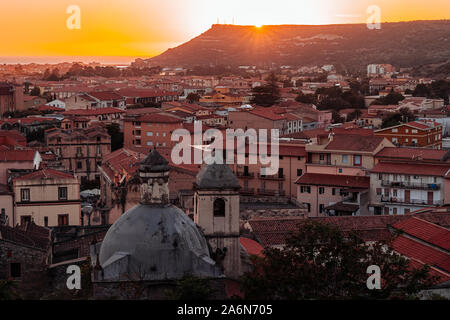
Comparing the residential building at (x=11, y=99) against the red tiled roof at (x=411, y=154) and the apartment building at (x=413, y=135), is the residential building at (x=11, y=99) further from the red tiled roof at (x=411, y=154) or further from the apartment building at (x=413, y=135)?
the red tiled roof at (x=411, y=154)

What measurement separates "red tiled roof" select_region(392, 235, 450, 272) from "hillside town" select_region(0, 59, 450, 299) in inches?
2.1

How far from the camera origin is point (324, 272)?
14250mm

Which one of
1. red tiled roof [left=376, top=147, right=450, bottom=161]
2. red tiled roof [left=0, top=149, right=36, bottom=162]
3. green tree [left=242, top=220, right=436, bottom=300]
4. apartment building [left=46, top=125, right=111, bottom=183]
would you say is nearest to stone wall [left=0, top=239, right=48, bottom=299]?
green tree [left=242, top=220, right=436, bottom=300]

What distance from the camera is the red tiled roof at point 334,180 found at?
124 ft

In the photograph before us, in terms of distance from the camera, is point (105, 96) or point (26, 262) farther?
point (105, 96)

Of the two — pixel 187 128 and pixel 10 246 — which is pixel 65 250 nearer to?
pixel 10 246

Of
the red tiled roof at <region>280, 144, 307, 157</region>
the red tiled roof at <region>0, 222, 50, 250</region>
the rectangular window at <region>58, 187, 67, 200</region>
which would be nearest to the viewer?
the red tiled roof at <region>0, 222, 50, 250</region>

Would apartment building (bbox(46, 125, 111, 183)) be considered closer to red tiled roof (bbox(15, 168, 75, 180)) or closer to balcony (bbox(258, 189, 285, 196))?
balcony (bbox(258, 189, 285, 196))

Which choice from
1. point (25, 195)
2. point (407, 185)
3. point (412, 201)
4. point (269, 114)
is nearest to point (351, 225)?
point (407, 185)

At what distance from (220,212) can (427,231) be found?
760cm

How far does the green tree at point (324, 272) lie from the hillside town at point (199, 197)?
51 centimetres

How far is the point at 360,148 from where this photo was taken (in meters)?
40.1

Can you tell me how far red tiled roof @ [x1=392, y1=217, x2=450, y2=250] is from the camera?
21.9 meters

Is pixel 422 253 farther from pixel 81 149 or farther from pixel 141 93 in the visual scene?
pixel 141 93
